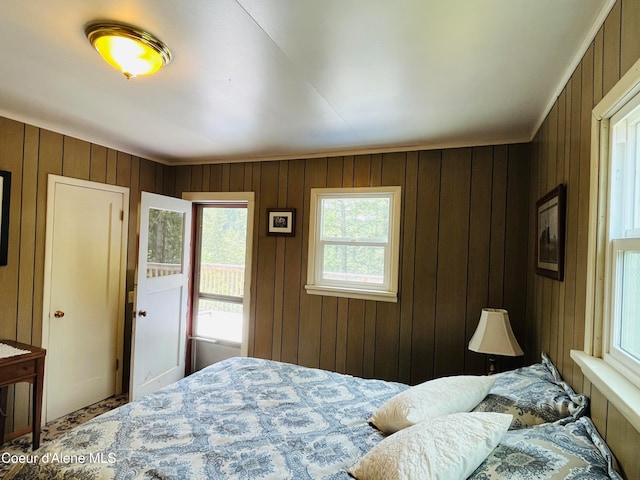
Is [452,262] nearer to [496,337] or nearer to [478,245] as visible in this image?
[478,245]

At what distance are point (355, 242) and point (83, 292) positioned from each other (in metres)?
2.47

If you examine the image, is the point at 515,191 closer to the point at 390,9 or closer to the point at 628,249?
the point at 628,249

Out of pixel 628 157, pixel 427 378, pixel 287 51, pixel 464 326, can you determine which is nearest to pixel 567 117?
pixel 628 157

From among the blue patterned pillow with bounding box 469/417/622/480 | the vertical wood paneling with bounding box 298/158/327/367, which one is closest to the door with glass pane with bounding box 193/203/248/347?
the vertical wood paneling with bounding box 298/158/327/367

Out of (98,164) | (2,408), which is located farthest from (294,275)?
(2,408)

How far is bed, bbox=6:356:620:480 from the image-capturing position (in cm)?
110

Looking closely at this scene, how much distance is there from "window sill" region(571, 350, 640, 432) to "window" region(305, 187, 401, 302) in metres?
1.84

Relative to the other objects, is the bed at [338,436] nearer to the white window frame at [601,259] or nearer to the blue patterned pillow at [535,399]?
the blue patterned pillow at [535,399]

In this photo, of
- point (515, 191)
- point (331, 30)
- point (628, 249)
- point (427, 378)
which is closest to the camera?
point (628, 249)

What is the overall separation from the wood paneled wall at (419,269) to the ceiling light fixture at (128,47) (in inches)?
75.4

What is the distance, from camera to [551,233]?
187 centimetres

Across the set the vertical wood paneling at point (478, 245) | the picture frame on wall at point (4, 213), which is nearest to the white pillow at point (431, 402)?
the vertical wood paneling at point (478, 245)

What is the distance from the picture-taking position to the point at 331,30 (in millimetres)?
1397

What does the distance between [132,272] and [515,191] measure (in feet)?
11.7
